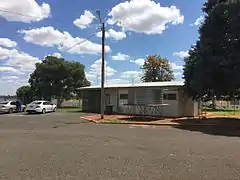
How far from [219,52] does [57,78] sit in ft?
124

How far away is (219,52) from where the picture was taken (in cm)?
2453

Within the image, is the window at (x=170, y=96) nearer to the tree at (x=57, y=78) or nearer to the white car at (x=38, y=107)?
the white car at (x=38, y=107)

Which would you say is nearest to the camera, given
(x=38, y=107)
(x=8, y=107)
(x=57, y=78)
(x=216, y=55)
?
(x=216, y=55)

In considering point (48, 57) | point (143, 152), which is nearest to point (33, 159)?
point (143, 152)

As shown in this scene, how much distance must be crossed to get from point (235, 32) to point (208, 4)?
5650mm

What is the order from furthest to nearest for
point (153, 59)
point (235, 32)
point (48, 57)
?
point (153, 59), point (48, 57), point (235, 32)

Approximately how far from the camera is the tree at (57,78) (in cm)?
5791

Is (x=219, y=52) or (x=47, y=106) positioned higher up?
(x=219, y=52)

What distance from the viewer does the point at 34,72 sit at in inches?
2356

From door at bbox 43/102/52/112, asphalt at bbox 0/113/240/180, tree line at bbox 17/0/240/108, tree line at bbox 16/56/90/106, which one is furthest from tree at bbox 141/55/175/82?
asphalt at bbox 0/113/240/180

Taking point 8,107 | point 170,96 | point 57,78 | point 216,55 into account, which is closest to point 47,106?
point 8,107

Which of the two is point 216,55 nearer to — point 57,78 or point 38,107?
point 38,107

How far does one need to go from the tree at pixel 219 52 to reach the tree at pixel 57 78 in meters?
34.2

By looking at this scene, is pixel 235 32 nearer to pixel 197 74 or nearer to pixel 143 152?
pixel 197 74
